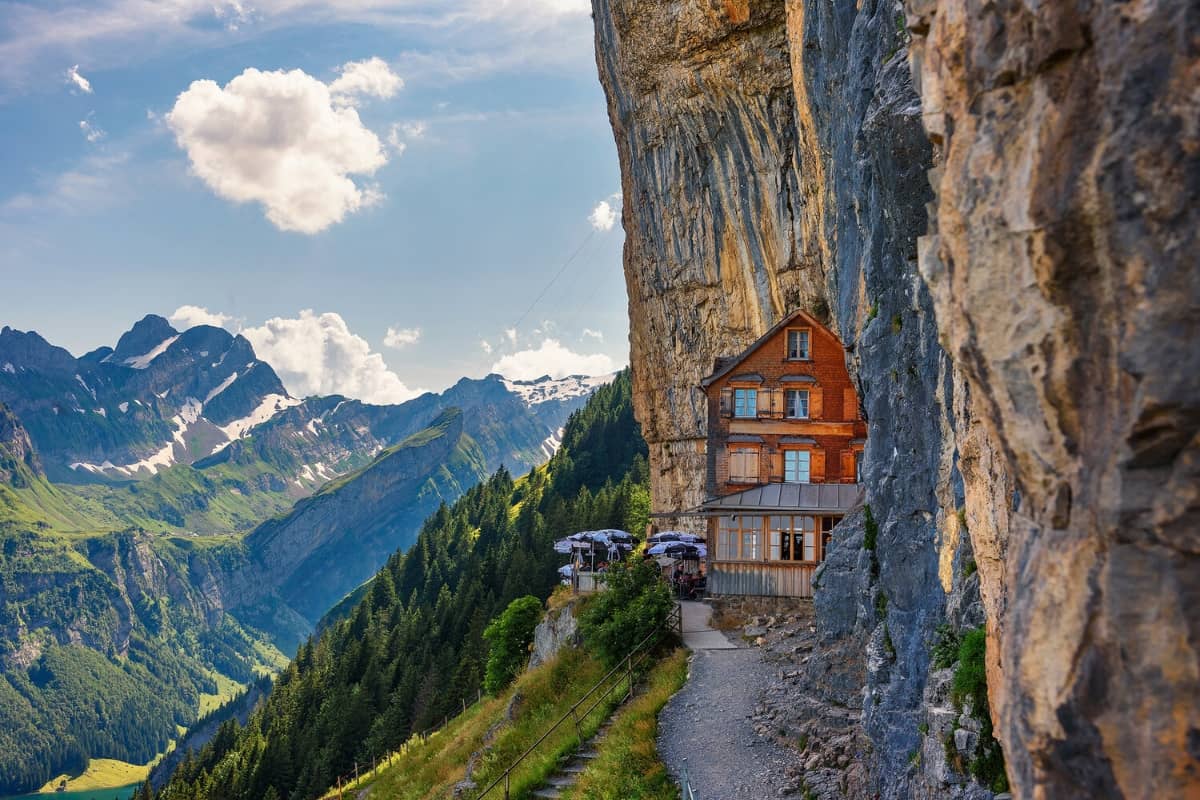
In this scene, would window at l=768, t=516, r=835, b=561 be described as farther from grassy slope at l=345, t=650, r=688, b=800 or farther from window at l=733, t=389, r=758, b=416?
Result: window at l=733, t=389, r=758, b=416

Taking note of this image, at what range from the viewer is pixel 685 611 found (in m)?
36.1

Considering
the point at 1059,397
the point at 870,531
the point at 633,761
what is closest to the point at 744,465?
the point at 633,761

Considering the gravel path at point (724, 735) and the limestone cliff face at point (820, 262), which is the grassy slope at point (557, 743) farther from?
the limestone cliff face at point (820, 262)

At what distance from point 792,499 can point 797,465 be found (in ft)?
A: 20.0

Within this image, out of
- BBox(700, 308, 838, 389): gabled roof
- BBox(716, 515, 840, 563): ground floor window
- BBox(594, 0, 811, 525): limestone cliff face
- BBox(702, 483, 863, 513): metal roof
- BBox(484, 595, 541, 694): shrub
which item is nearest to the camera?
BBox(716, 515, 840, 563): ground floor window

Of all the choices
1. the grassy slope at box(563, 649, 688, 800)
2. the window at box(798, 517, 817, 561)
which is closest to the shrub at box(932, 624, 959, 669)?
the grassy slope at box(563, 649, 688, 800)

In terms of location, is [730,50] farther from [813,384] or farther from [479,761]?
[479,761]

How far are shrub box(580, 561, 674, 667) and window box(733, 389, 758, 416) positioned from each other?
10.9 metres

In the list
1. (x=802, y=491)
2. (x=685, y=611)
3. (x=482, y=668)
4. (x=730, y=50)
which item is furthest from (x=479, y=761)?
(x=482, y=668)

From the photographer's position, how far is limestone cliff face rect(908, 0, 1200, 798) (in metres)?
7.02

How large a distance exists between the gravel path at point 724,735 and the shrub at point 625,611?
225cm

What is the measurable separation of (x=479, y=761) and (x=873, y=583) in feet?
57.5

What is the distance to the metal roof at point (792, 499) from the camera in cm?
3562

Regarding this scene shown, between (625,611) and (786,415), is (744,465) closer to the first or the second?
(786,415)
